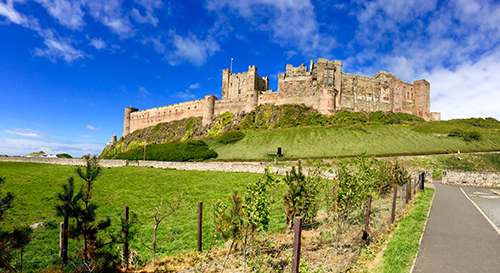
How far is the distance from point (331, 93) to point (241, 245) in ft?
187

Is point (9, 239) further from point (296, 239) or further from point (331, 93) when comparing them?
point (331, 93)

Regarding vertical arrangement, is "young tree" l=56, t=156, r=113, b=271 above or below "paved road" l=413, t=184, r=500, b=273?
above

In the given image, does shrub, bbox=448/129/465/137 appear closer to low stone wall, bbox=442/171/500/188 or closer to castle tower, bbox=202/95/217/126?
low stone wall, bbox=442/171/500/188

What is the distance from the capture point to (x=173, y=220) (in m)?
10.2

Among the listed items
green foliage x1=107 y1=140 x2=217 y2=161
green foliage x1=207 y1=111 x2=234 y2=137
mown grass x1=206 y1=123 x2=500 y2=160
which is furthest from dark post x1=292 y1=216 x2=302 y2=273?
green foliage x1=207 y1=111 x2=234 y2=137

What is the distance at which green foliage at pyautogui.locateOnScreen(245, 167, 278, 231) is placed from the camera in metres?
5.65

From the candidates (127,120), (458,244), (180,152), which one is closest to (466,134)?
(458,244)

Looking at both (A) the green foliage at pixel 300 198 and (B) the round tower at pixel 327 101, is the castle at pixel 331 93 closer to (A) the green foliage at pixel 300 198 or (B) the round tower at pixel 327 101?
(B) the round tower at pixel 327 101

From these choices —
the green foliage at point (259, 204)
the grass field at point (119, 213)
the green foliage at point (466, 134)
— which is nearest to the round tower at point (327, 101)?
the green foliage at point (466, 134)

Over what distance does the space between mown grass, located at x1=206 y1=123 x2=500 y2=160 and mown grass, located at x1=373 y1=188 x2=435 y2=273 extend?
92.0ft

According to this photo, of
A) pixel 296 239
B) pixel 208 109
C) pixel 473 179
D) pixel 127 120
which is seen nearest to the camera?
pixel 296 239

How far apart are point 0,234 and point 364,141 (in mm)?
48200

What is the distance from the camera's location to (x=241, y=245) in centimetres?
670

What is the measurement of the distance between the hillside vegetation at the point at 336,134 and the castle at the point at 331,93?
3080 millimetres
